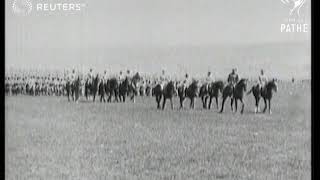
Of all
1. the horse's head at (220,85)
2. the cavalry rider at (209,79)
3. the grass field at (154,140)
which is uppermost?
the cavalry rider at (209,79)

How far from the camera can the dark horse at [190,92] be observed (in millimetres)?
1373

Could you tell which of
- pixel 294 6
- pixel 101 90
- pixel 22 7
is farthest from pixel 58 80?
pixel 294 6

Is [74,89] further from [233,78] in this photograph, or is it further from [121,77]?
[233,78]

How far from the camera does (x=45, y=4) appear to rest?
1.40 meters

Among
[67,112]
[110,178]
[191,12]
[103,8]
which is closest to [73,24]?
[103,8]

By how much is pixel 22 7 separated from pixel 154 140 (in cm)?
64

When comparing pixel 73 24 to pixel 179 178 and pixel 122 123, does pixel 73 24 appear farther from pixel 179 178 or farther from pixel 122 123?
pixel 179 178

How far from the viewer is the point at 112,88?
4.57 ft

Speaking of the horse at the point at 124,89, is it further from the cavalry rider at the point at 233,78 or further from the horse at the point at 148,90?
the cavalry rider at the point at 233,78

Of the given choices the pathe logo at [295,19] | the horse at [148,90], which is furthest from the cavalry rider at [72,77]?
the pathe logo at [295,19]

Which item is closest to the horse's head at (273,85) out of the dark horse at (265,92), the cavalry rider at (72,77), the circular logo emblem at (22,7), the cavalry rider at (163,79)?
the dark horse at (265,92)

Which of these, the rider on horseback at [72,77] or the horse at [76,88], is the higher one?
the rider on horseback at [72,77]

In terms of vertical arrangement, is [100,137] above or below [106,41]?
A: below

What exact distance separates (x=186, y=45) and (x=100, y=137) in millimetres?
419
